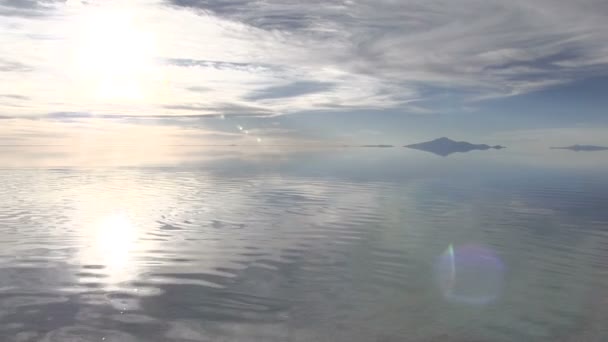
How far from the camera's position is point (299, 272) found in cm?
2336

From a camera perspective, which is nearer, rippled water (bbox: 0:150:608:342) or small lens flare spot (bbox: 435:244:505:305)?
rippled water (bbox: 0:150:608:342)

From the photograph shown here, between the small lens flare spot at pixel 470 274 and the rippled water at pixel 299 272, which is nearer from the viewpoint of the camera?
the rippled water at pixel 299 272

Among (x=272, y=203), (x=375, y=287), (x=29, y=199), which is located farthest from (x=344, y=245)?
(x=29, y=199)

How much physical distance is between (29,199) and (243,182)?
30532 mm

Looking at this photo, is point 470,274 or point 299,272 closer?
point 299,272

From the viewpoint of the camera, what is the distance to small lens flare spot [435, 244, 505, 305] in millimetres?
20750

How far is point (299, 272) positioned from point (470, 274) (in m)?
9.36

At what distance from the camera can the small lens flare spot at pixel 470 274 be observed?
20.8 metres

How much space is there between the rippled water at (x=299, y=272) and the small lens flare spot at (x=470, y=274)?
114 millimetres

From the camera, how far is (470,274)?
79.2 feet

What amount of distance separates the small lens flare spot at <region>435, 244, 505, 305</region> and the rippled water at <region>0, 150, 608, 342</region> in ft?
0.37

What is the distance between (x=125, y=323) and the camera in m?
16.7

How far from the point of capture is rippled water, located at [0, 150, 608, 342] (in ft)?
55.3

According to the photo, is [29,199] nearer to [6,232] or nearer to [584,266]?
[6,232]
